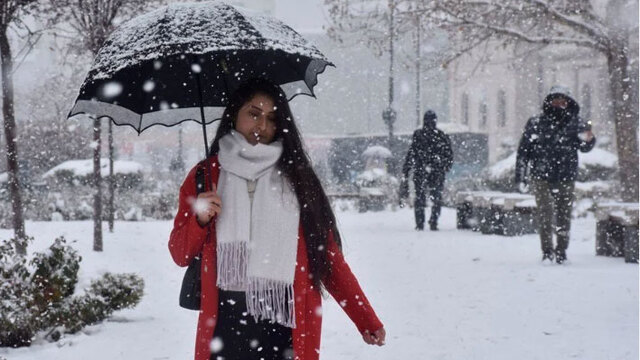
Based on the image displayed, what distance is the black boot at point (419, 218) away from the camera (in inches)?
554

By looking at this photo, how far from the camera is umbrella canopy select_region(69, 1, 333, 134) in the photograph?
2924 mm

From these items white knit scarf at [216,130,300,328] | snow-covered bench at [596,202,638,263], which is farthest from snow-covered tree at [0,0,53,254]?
snow-covered bench at [596,202,638,263]

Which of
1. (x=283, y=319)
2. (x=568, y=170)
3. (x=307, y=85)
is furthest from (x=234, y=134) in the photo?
(x=568, y=170)

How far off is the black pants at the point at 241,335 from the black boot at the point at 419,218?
11.4m

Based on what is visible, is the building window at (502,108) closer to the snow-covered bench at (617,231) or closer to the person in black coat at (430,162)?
the person in black coat at (430,162)

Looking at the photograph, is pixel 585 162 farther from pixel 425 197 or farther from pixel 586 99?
pixel 586 99

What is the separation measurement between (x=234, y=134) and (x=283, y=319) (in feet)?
2.33

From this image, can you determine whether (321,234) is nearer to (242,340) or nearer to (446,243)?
(242,340)

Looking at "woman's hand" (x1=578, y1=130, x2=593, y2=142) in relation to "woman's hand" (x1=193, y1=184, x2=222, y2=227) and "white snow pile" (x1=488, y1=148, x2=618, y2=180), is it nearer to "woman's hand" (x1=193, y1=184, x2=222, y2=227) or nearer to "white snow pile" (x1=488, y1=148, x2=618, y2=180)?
"woman's hand" (x1=193, y1=184, x2=222, y2=227)

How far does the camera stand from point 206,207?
2629mm

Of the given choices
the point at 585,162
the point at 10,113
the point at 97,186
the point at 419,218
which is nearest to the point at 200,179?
the point at 10,113

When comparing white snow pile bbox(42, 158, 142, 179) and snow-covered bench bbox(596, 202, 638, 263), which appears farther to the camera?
white snow pile bbox(42, 158, 142, 179)

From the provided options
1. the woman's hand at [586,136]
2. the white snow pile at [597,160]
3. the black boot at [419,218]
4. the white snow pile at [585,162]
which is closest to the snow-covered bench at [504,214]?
the black boot at [419,218]

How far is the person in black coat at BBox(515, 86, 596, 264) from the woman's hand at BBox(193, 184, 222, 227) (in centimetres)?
694
